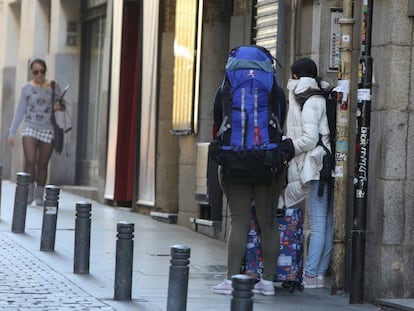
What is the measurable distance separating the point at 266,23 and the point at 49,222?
3.03 meters

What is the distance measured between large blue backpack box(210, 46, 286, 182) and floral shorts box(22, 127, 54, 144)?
7753 millimetres

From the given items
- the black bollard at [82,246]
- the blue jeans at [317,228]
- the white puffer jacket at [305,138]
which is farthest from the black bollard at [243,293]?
the black bollard at [82,246]

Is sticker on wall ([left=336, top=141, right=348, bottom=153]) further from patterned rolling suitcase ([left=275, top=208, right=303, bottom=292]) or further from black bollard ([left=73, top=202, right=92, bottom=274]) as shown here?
black bollard ([left=73, top=202, right=92, bottom=274])

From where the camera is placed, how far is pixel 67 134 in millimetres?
21938

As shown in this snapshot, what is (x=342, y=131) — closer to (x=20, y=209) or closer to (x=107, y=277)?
(x=107, y=277)

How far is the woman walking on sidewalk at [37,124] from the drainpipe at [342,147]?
25.4ft

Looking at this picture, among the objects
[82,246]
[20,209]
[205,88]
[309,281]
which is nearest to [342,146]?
[309,281]

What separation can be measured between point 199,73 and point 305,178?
4.97m

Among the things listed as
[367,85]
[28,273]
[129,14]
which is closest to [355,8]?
[367,85]

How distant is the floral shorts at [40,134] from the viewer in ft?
54.0

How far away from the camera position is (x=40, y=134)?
54.1 feet

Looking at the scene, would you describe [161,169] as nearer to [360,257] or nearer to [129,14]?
[129,14]

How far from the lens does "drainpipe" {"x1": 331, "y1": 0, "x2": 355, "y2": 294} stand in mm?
9328

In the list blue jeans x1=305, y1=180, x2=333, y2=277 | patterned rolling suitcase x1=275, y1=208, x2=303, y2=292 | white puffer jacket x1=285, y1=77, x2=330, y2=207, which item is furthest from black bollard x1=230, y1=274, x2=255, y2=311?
blue jeans x1=305, y1=180, x2=333, y2=277
